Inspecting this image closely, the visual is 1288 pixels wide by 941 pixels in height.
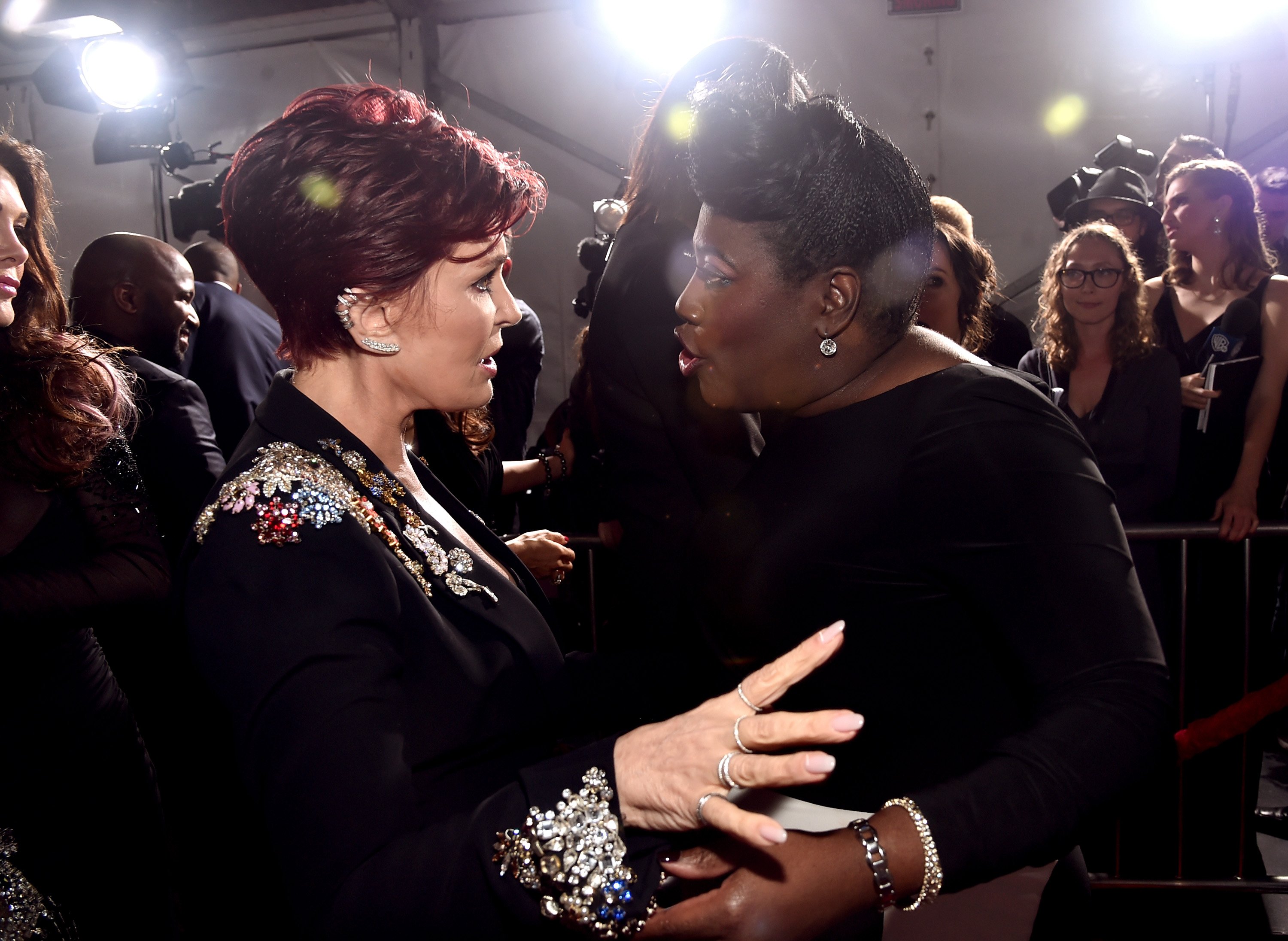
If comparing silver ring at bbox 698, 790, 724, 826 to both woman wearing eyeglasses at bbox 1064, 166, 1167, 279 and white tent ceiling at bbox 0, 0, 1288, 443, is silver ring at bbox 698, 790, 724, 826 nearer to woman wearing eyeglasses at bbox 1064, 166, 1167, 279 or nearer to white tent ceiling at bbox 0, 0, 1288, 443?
woman wearing eyeglasses at bbox 1064, 166, 1167, 279

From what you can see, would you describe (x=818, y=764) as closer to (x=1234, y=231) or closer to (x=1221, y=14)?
(x=1234, y=231)

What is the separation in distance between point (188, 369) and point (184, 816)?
320 cm

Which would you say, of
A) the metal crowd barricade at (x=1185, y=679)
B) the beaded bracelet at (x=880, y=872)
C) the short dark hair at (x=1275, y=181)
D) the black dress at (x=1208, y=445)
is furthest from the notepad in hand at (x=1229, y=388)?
the beaded bracelet at (x=880, y=872)

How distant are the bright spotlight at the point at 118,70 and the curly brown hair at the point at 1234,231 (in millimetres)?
7019

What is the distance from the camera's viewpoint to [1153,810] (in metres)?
3.21

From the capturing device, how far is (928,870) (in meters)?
1.05

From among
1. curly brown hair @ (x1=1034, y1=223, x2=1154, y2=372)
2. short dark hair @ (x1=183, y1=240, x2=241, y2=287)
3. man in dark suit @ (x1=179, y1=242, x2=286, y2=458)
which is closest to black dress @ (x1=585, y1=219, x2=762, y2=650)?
curly brown hair @ (x1=1034, y1=223, x2=1154, y2=372)

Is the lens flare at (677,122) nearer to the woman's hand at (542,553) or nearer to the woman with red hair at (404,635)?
the woman with red hair at (404,635)

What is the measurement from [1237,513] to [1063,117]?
4129 mm

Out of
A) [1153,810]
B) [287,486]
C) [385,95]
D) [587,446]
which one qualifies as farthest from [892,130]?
[287,486]

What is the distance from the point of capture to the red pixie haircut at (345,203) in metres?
1.35

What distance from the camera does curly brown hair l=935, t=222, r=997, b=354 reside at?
2951 millimetres

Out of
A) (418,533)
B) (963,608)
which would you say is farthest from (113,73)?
(963,608)

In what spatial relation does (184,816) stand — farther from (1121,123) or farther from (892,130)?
(1121,123)
